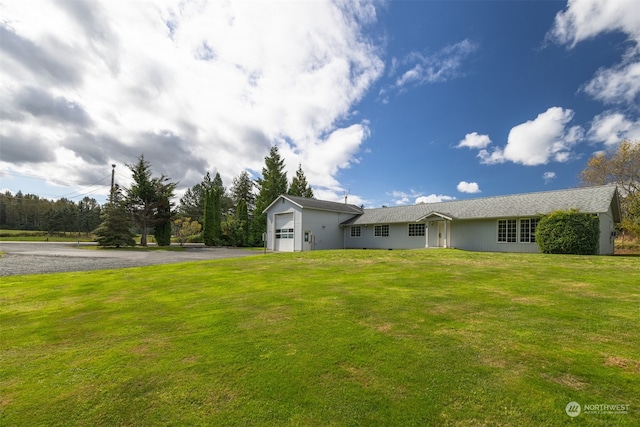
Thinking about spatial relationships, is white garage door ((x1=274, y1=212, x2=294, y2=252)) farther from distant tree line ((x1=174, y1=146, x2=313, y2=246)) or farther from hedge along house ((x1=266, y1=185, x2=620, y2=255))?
distant tree line ((x1=174, y1=146, x2=313, y2=246))

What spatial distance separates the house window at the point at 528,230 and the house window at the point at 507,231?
430 mm

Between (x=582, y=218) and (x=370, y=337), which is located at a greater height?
(x=582, y=218)

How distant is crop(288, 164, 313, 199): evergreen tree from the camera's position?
45.6 metres

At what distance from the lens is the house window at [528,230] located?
746 inches

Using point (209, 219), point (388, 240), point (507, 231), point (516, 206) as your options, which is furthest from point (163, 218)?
point (516, 206)

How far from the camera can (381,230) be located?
27.3 metres

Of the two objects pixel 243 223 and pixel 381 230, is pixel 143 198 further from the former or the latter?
pixel 381 230

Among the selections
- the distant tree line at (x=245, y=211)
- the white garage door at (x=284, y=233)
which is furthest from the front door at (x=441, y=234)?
the distant tree line at (x=245, y=211)

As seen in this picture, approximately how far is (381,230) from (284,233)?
947cm

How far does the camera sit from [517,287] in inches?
279

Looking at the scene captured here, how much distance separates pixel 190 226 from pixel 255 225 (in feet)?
32.3

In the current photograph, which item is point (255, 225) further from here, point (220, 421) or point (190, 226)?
point (220, 421)

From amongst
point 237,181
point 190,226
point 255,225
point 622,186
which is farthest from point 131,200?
point 622,186

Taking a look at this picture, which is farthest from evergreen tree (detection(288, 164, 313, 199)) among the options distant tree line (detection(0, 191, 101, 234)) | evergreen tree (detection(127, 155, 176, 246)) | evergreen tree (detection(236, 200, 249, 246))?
distant tree line (detection(0, 191, 101, 234))
